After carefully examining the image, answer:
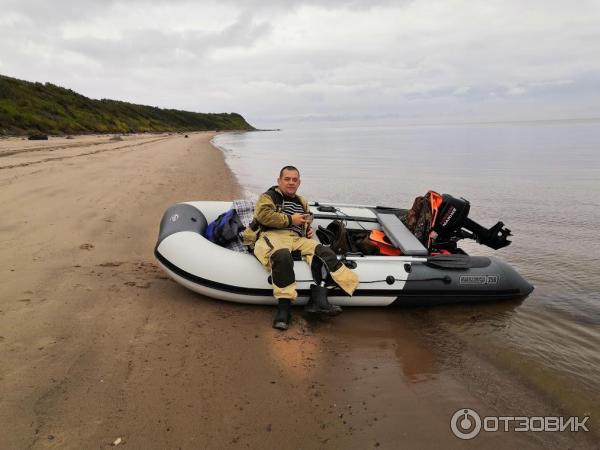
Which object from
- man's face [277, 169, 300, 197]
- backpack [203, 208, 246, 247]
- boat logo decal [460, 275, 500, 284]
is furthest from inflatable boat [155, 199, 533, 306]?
man's face [277, 169, 300, 197]

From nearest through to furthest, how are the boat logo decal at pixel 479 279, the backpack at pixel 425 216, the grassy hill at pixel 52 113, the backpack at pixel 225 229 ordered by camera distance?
the boat logo decal at pixel 479 279, the backpack at pixel 225 229, the backpack at pixel 425 216, the grassy hill at pixel 52 113

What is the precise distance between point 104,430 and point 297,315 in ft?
7.17

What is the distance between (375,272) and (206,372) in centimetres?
212

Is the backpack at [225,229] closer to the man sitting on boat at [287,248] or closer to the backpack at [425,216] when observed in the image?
the man sitting on boat at [287,248]

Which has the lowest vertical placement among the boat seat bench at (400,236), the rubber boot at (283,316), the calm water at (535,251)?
the calm water at (535,251)

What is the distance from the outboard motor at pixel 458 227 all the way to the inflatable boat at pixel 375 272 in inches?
0.5

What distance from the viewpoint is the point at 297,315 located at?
4.40 m

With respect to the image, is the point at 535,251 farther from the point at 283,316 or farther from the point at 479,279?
the point at 283,316

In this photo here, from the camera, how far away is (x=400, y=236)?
5289mm

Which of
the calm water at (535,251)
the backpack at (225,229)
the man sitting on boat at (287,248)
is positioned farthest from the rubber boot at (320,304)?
the backpack at (225,229)

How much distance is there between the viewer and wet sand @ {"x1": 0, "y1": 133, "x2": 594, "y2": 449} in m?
2.64

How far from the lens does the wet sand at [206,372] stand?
2639 millimetres

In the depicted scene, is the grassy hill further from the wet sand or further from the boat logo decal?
the boat logo decal

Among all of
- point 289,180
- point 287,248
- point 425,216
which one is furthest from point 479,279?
point 289,180
